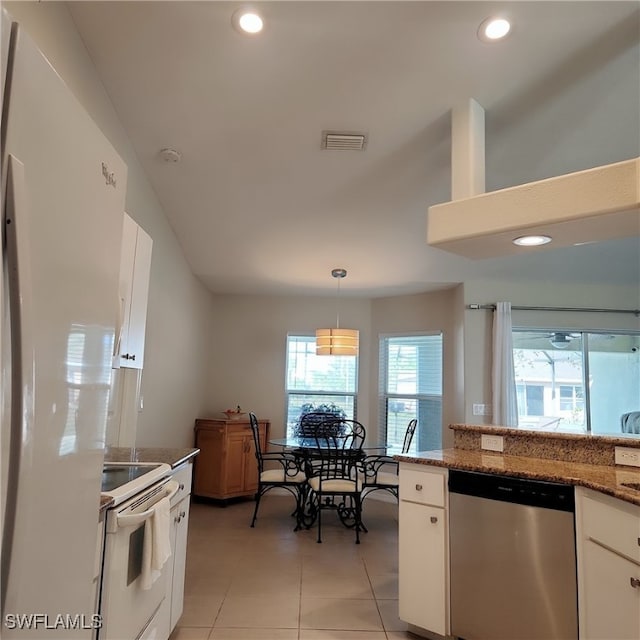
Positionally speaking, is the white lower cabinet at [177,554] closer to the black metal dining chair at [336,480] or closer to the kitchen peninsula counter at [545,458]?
the kitchen peninsula counter at [545,458]

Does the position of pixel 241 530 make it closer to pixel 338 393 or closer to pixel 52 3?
pixel 338 393

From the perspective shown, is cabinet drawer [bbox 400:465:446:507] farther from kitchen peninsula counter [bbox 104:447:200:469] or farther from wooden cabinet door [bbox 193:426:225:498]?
wooden cabinet door [bbox 193:426:225:498]

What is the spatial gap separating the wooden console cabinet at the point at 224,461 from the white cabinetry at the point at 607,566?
3763mm

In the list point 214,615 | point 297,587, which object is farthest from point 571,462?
point 214,615

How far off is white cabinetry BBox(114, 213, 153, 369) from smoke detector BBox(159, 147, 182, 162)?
35.8 inches

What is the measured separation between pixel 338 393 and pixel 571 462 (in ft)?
11.9

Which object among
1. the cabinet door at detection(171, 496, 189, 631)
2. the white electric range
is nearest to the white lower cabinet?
the cabinet door at detection(171, 496, 189, 631)

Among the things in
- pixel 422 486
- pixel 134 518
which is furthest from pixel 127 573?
pixel 422 486

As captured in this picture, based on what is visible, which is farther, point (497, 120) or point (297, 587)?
point (297, 587)

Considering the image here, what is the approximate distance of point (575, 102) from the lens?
2664 millimetres

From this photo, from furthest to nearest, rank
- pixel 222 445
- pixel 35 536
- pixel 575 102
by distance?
pixel 222 445
pixel 575 102
pixel 35 536

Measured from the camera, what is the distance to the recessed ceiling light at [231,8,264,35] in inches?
81.4

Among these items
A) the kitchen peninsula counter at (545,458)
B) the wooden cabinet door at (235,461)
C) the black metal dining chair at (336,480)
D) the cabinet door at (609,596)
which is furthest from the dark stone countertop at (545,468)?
the wooden cabinet door at (235,461)

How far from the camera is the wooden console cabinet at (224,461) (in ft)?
16.5
